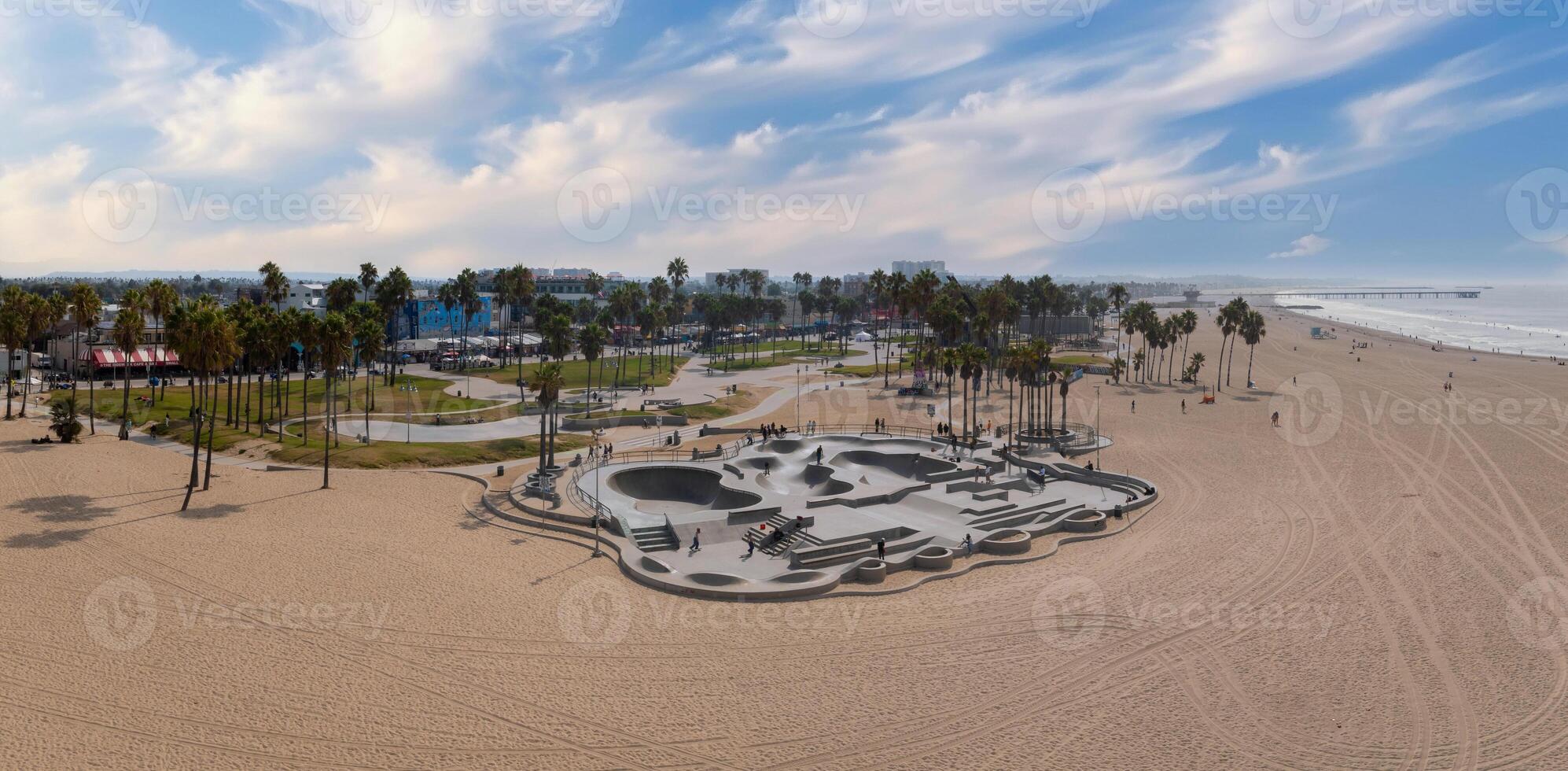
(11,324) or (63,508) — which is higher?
(11,324)

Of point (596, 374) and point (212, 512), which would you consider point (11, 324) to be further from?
point (596, 374)

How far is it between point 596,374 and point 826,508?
6519 cm

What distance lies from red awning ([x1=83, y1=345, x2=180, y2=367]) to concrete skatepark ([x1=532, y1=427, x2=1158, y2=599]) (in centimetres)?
6544

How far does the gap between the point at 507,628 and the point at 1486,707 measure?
95.7 feet

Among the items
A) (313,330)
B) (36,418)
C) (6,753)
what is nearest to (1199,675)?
(6,753)

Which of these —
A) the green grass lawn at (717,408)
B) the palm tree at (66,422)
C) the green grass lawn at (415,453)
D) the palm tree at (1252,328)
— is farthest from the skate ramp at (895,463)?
the palm tree at (1252,328)

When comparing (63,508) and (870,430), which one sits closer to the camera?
(63,508)

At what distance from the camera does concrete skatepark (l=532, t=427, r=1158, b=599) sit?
110ft

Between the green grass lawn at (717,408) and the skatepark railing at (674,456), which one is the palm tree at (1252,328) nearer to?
the skatepark railing at (674,456)

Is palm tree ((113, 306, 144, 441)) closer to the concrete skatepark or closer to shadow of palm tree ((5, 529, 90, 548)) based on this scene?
shadow of palm tree ((5, 529, 90, 548))

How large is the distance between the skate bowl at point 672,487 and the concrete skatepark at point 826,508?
0.07 m

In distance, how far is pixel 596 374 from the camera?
331ft

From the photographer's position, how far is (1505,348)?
497ft

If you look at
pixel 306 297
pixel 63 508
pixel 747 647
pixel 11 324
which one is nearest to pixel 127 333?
pixel 11 324
